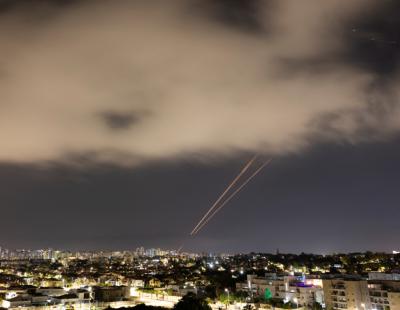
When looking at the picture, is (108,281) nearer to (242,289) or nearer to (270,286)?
(242,289)

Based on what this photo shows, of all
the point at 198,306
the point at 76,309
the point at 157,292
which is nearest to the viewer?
the point at 198,306

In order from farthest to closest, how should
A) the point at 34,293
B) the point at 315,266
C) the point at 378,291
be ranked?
1. the point at 315,266
2. the point at 34,293
3. the point at 378,291

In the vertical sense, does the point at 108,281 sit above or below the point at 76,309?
above

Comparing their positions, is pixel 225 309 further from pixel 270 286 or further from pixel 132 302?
pixel 132 302

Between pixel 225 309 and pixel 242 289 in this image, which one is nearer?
pixel 225 309

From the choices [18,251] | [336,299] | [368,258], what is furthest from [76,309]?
[18,251]

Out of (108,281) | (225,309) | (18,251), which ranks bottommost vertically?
(225,309)

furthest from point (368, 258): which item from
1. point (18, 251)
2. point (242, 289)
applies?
point (18, 251)

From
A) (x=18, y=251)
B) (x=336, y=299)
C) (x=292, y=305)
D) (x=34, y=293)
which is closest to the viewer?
(x=336, y=299)

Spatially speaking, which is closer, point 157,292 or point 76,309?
point 76,309
